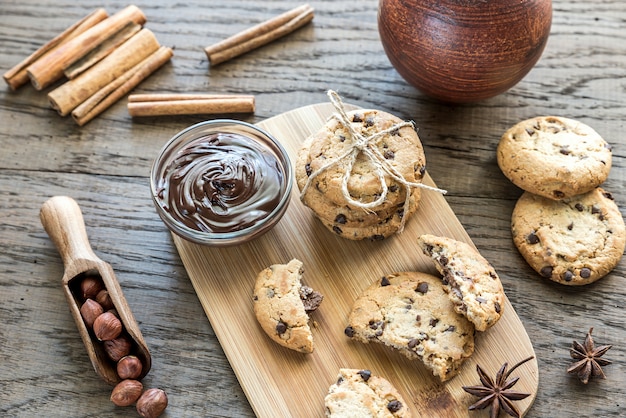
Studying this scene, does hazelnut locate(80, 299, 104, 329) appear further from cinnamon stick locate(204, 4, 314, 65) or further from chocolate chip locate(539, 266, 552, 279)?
chocolate chip locate(539, 266, 552, 279)

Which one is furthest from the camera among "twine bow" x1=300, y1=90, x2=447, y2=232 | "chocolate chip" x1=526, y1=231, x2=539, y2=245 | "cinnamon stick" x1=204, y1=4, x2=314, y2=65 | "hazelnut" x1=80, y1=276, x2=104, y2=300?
"cinnamon stick" x1=204, y1=4, x2=314, y2=65

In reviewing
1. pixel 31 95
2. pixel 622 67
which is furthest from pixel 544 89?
pixel 31 95

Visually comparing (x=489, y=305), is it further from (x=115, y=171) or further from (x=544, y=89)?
(x=115, y=171)

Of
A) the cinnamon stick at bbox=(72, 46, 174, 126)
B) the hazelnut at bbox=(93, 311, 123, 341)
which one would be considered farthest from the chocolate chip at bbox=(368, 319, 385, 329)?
the cinnamon stick at bbox=(72, 46, 174, 126)

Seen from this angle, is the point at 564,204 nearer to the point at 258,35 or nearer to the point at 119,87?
the point at 258,35

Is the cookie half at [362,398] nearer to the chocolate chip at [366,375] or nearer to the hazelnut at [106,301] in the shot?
the chocolate chip at [366,375]

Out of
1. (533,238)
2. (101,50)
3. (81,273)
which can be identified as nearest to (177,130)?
(101,50)
